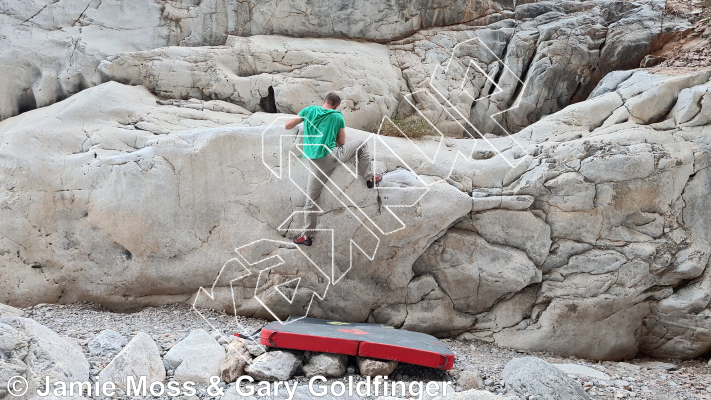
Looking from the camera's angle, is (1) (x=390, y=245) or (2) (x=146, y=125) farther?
(2) (x=146, y=125)

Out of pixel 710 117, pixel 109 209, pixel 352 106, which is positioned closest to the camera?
pixel 109 209

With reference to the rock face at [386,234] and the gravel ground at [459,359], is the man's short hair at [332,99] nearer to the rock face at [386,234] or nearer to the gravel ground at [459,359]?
the rock face at [386,234]

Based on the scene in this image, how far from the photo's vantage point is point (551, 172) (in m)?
5.38

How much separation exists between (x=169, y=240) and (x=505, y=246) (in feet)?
11.6

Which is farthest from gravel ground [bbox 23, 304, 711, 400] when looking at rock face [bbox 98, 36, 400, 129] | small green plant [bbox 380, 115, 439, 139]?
rock face [bbox 98, 36, 400, 129]

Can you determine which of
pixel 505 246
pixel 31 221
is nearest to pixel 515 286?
pixel 505 246

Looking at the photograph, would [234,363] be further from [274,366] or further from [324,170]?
[324,170]

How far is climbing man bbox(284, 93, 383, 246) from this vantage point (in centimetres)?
490

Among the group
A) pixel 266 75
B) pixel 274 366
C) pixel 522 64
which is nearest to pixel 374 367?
pixel 274 366

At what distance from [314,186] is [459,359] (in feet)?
7.09

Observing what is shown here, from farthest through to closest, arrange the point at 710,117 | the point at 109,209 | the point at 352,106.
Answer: the point at 352,106 → the point at 710,117 → the point at 109,209

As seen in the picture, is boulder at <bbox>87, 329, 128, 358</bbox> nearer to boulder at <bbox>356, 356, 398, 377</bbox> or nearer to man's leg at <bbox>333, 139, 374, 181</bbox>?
boulder at <bbox>356, 356, 398, 377</bbox>

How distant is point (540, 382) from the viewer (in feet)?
12.8

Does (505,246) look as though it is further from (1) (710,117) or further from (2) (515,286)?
(1) (710,117)
